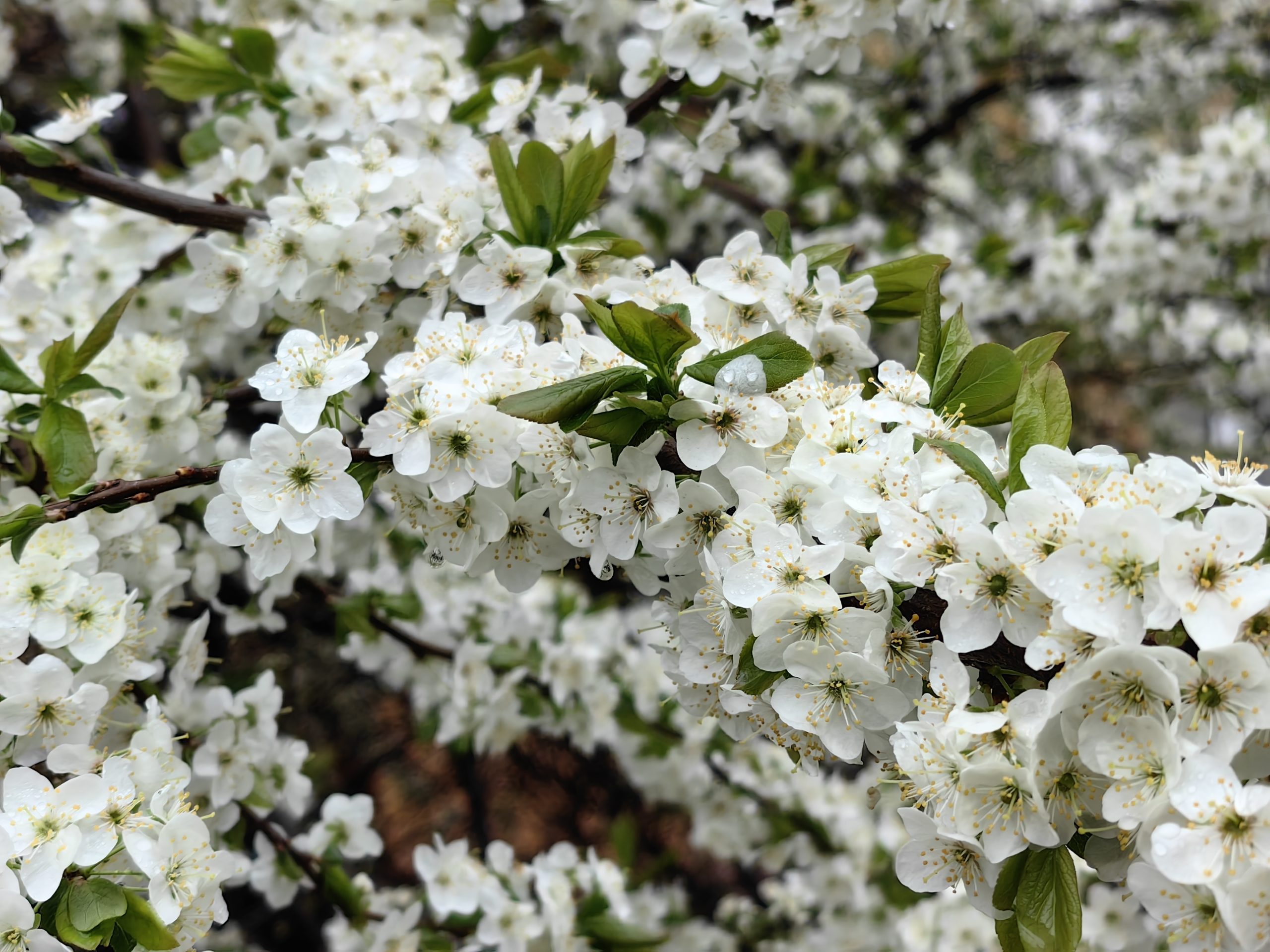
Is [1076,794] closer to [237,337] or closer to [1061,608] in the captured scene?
[1061,608]

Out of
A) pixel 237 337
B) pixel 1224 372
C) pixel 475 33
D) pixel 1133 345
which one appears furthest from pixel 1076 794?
pixel 1133 345

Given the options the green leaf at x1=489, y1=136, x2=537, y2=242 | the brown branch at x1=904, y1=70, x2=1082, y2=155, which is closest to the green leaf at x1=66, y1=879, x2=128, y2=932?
the green leaf at x1=489, y1=136, x2=537, y2=242

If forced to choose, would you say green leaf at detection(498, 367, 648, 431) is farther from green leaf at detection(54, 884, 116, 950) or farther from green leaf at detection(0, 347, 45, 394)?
green leaf at detection(0, 347, 45, 394)

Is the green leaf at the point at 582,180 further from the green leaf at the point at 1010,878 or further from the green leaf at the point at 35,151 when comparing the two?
the green leaf at the point at 1010,878

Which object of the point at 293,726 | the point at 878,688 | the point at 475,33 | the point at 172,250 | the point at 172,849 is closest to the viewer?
the point at 878,688

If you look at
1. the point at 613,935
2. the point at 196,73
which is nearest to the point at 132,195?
the point at 196,73

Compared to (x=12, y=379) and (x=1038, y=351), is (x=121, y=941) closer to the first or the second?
(x=12, y=379)
